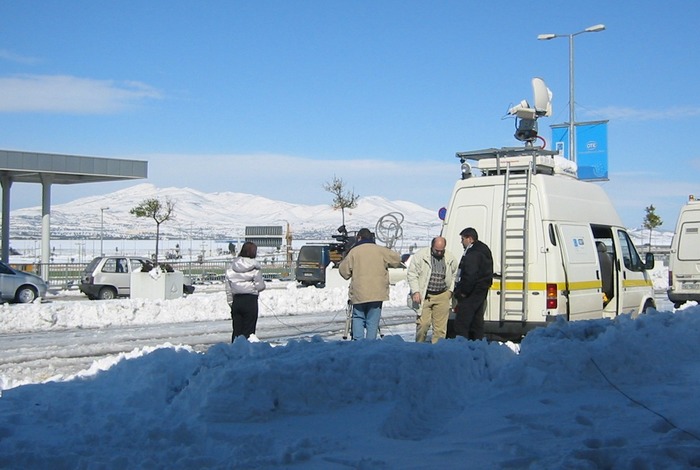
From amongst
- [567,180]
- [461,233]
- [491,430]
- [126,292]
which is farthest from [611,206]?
[126,292]

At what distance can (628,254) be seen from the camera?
12562 mm

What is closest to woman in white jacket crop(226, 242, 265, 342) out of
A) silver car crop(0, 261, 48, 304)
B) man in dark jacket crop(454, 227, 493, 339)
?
man in dark jacket crop(454, 227, 493, 339)

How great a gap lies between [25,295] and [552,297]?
699 inches

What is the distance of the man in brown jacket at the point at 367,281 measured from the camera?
10273mm

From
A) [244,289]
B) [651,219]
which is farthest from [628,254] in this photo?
[651,219]

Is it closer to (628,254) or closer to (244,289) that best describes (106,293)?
(244,289)

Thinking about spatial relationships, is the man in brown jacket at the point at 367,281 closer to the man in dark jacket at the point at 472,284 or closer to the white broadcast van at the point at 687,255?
the man in dark jacket at the point at 472,284

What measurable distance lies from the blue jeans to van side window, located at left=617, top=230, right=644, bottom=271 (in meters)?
4.40

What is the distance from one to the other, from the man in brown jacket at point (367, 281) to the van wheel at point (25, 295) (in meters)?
15.8

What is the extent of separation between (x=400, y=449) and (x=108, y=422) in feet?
6.97

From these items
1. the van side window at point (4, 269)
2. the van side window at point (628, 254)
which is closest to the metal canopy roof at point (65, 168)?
the van side window at point (4, 269)

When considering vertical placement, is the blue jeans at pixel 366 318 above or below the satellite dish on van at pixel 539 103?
below

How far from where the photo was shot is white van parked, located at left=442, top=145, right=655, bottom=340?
1054 centimetres

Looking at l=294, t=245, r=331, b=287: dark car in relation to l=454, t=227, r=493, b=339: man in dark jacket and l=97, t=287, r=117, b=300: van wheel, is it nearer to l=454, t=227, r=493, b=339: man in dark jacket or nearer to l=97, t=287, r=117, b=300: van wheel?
l=97, t=287, r=117, b=300: van wheel
